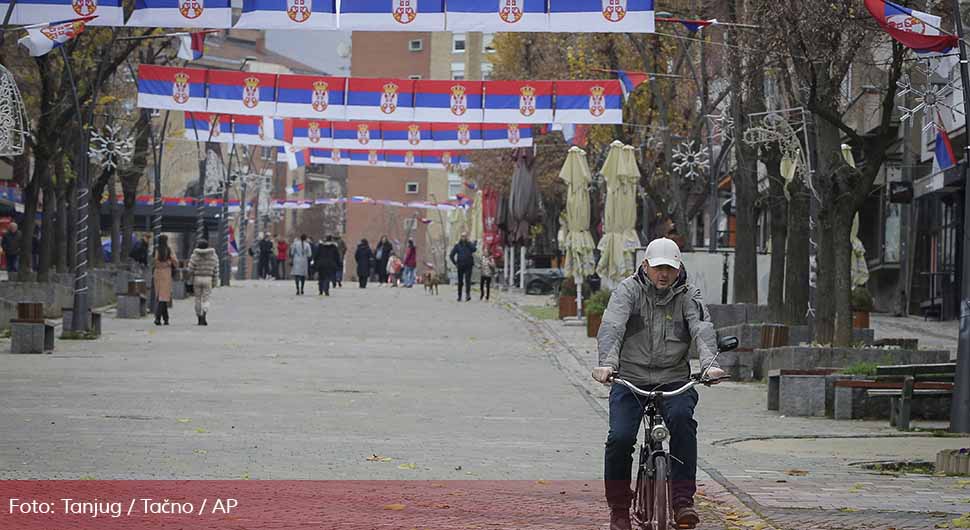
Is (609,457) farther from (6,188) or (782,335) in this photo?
(6,188)

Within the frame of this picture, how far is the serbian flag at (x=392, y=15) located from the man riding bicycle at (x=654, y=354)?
43.9 feet

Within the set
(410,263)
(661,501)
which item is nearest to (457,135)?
(410,263)

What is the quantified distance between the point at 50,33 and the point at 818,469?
1431 centimetres

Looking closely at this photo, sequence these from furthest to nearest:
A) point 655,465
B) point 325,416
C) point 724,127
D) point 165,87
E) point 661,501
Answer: point 165,87 < point 724,127 < point 325,416 < point 655,465 < point 661,501

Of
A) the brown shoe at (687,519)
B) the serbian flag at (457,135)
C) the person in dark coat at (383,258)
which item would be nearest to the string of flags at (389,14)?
the brown shoe at (687,519)

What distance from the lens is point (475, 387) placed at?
832 inches

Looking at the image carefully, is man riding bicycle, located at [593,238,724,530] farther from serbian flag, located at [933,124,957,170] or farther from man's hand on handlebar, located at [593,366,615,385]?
serbian flag, located at [933,124,957,170]

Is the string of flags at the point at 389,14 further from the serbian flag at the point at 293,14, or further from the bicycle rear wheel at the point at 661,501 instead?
the bicycle rear wheel at the point at 661,501

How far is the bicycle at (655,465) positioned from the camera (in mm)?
9117

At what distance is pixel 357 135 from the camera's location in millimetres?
45125

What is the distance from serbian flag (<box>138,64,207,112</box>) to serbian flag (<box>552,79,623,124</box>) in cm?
703

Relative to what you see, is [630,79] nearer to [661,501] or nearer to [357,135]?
[357,135]

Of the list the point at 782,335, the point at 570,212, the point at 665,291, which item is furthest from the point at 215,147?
the point at 665,291

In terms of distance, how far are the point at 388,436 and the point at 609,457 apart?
5747 mm
